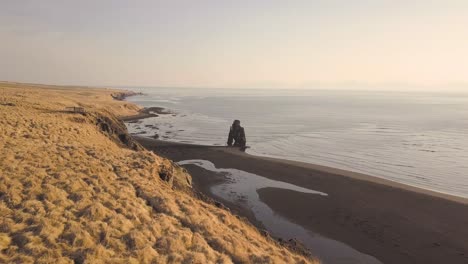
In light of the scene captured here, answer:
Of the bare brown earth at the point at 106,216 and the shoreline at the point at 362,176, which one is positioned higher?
the bare brown earth at the point at 106,216

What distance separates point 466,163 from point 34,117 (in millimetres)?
43239

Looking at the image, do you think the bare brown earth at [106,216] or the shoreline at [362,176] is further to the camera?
the shoreline at [362,176]

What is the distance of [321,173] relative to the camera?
3119 cm

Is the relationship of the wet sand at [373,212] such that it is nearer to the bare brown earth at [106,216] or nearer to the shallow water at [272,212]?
the shallow water at [272,212]

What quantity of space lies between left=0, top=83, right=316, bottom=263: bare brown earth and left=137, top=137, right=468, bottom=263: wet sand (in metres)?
7.17

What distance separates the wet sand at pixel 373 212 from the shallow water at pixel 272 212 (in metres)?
0.58

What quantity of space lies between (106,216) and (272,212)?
1291 cm

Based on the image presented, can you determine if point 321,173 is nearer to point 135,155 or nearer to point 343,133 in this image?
point 135,155

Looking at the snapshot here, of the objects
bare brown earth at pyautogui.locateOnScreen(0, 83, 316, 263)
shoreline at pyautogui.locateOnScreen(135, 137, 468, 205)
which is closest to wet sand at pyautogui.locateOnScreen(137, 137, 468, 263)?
shoreline at pyautogui.locateOnScreen(135, 137, 468, 205)

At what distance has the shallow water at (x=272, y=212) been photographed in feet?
54.3

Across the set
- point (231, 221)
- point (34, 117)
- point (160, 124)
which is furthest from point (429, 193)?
point (160, 124)

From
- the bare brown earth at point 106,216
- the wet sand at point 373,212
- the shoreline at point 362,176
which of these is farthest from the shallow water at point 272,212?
the shoreline at point 362,176

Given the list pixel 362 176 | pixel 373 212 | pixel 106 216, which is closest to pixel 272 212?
pixel 373 212

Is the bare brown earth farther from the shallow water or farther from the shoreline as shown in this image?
the shoreline
